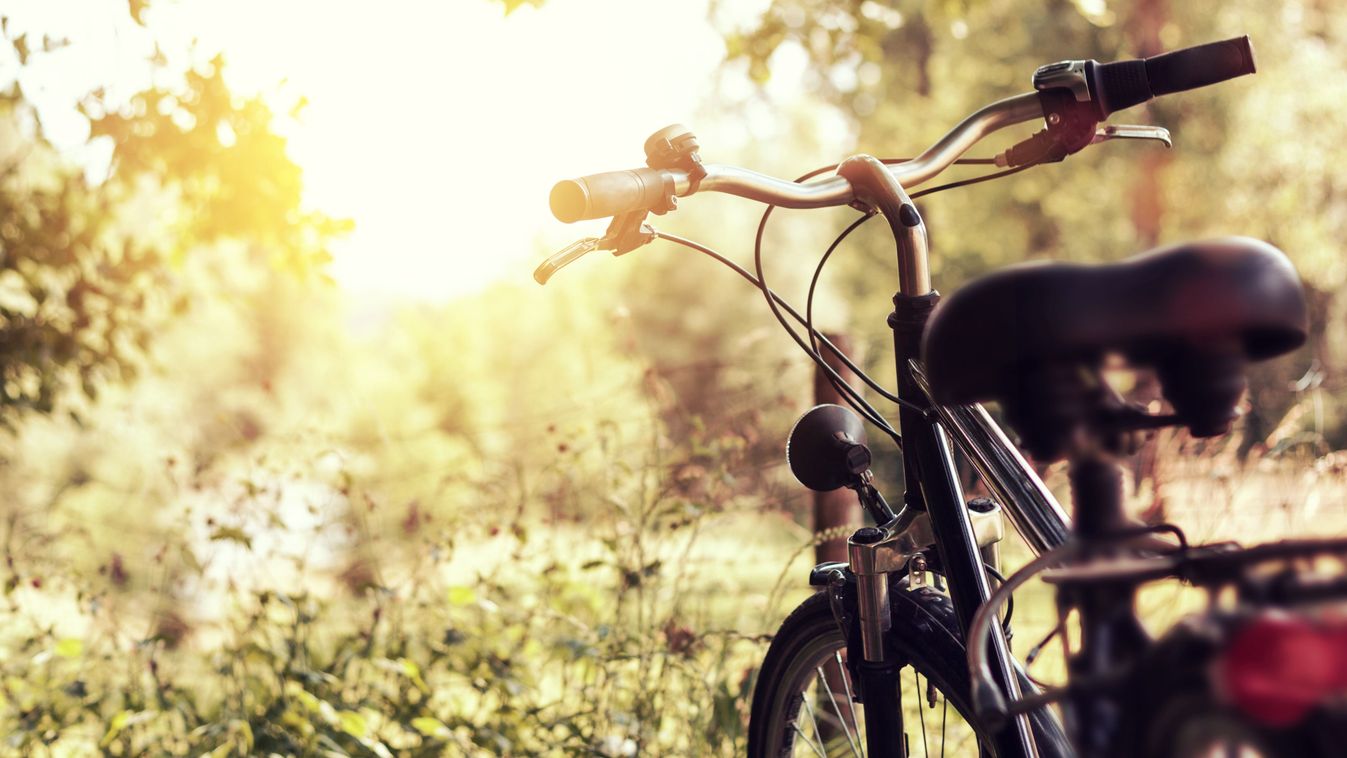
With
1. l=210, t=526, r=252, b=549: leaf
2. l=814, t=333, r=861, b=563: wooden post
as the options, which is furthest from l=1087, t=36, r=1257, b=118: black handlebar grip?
l=210, t=526, r=252, b=549: leaf

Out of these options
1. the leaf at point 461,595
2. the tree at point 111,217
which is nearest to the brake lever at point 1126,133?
the leaf at point 461,595

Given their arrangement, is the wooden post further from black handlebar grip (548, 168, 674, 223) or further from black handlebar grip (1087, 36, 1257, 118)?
black handlebar grip (548, 168, 674, 223)

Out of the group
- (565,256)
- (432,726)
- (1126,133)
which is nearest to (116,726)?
(432,726)

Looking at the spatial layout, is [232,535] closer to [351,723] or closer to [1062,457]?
[351,723]

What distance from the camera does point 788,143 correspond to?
35.5m

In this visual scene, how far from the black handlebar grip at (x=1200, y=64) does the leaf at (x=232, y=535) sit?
262 centimetres

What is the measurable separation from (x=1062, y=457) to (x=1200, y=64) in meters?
0.89

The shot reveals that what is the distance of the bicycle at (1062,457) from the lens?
31.3 inches

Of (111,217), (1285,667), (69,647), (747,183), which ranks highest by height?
(111,217)

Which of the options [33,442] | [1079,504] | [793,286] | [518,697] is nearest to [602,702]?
[518,697]

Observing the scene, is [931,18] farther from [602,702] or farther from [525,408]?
[525,408]

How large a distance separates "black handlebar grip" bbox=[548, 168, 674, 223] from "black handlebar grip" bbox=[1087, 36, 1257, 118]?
0.63m

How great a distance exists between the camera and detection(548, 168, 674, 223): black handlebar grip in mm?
1372

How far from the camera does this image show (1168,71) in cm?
160
